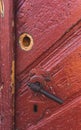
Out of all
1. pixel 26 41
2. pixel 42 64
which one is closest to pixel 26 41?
pixel 26 41

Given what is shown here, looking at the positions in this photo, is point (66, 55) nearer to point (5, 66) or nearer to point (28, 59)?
point (28, 59)

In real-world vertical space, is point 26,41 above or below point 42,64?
above

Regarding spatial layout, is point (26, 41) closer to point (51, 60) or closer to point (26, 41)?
point (26, 41)

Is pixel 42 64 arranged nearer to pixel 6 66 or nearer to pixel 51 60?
pixel 51 60

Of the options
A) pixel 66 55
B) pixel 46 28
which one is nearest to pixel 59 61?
pixel 66 55
